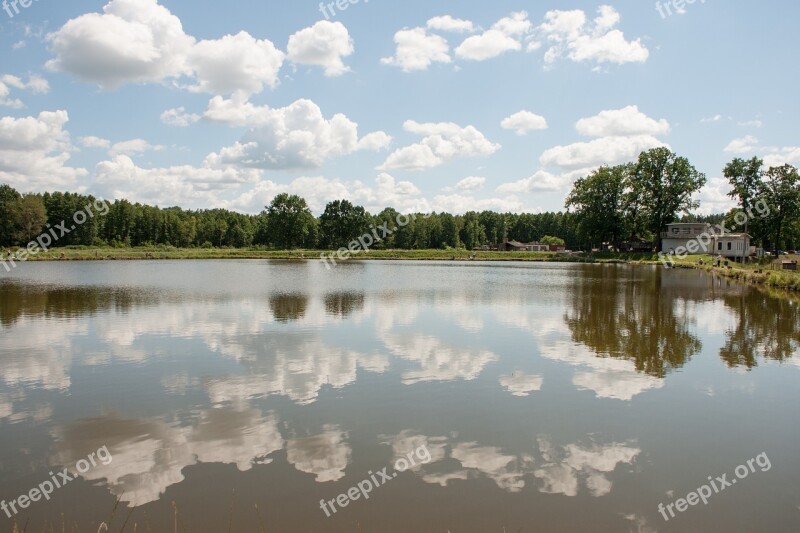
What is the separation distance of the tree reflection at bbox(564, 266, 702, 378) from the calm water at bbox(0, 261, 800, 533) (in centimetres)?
16

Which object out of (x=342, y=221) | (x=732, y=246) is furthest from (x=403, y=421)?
(x=342, y=221)

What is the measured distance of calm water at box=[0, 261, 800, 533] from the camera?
6477 mm

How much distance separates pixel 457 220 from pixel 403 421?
150m

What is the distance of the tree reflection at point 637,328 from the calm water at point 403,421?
0.16 meters

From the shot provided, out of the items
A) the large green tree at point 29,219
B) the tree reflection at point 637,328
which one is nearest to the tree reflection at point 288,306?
the tree reflection at point 637,328

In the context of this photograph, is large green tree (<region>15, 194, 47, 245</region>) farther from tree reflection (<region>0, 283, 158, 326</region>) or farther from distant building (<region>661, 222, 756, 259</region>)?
distant building (<region>661, 222, 756, 259</region>)

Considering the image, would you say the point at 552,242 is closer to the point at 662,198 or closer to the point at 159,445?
the point at 662,198

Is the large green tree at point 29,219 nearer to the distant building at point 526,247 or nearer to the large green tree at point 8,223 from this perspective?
the large green tree at point 8,223

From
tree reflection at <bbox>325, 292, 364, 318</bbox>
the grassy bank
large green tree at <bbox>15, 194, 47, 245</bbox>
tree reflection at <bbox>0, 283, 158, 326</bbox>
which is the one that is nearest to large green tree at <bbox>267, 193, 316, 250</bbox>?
the grassy bank

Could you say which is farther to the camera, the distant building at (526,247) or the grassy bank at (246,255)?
the distant building at (526,247)

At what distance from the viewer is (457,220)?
15712 cm

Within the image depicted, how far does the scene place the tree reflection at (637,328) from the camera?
1488 cm

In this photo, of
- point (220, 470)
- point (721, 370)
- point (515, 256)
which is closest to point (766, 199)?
point (515, 256)

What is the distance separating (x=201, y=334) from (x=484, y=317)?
36.0 ft
